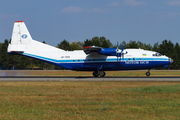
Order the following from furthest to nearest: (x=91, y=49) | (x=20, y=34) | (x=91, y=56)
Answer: (x=20, y=34) → (x=91, y=56) → (x=91, y=49)

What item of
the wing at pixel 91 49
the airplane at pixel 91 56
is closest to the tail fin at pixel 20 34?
the airplane at pixel 91 56

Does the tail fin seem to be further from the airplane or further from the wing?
the wing

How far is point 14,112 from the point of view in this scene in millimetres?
10031

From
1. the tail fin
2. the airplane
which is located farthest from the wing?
the tail fin

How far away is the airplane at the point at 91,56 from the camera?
3225 cm

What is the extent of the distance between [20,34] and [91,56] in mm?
12827

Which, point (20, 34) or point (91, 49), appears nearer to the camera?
point (91, 49)

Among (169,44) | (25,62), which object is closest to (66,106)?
(25,62)

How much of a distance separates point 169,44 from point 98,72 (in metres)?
58.1

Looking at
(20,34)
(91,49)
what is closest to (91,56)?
(91,49)

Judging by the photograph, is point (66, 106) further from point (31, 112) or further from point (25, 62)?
point (25, 62)

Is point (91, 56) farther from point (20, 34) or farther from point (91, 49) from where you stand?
point (20, 34)

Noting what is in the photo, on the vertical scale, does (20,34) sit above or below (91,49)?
above

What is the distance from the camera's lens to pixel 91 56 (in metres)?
33.3
